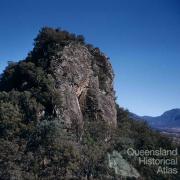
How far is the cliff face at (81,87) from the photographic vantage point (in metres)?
48.3

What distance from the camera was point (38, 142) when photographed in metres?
42.6

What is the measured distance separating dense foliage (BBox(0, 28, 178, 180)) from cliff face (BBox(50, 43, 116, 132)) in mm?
1116

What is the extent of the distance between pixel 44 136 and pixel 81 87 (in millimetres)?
11787

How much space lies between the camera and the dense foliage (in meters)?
40.1

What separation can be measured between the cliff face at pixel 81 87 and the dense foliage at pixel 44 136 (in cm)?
112

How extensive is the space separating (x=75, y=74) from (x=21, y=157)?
1553cm

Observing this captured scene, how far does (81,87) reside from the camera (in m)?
52.6

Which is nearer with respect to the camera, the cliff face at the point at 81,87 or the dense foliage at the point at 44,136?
the dense foliage at the point at 44,136

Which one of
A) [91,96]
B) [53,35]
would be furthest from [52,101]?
[53,35]

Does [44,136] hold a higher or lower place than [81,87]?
lower

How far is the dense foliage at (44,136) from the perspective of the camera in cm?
4012

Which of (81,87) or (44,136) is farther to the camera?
(81,87)

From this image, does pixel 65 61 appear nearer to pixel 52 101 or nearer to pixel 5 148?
pixel 52 101

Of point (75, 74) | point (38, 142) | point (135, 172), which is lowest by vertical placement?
point (135, 172)
